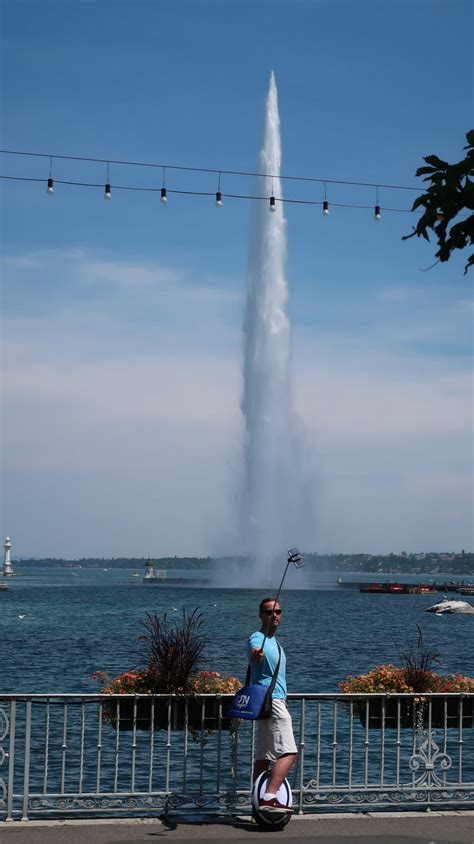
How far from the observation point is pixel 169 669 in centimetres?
1198

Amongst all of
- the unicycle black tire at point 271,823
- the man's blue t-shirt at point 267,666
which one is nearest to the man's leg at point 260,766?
the unicycle black tire at point 271,823

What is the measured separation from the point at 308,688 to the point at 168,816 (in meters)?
30.8

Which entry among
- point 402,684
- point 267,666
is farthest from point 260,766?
point 402,684

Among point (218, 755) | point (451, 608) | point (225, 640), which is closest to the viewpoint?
point (218, 755)

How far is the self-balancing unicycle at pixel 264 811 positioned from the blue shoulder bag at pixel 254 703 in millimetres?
624

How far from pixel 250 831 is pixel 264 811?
0.22 meters

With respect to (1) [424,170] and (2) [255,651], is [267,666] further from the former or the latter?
(1) [424,170]

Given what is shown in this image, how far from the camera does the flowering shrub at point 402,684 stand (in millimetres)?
13125

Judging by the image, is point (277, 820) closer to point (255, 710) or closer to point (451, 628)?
point (255, 710)

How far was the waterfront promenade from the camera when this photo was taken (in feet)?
31.6

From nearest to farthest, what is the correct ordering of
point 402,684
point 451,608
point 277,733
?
1. point 277,733
2. point 402,684
3. point 451,608

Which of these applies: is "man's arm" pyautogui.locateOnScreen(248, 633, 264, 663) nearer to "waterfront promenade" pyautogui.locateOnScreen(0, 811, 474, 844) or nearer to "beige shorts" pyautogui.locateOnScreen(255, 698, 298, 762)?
"beige shorts" pyautogui.locateOnScreen(255, 698, 298, 762)

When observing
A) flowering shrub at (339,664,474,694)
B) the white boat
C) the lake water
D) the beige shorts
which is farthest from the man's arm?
the white boat

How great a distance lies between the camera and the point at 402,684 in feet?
43.6
